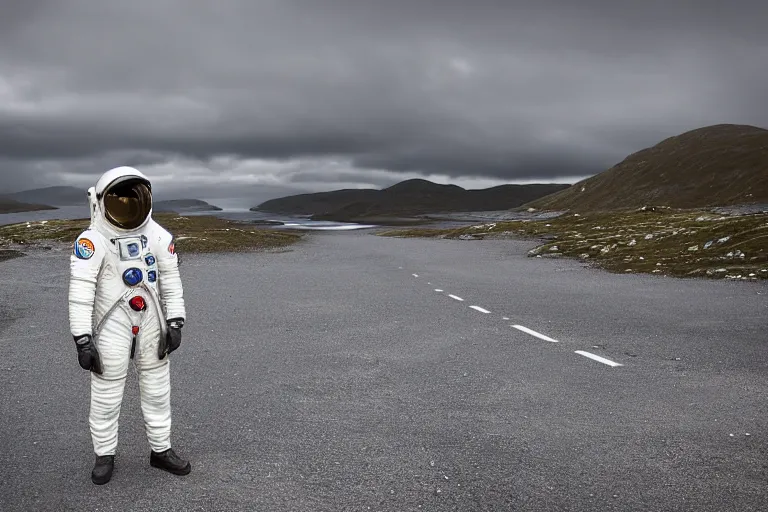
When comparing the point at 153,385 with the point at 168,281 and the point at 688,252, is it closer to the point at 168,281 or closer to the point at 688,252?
the point at 168,281

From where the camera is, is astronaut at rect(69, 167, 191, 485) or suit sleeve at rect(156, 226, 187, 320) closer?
astronaut at rect(69, 167, 191, 485)

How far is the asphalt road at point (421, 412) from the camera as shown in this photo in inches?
195

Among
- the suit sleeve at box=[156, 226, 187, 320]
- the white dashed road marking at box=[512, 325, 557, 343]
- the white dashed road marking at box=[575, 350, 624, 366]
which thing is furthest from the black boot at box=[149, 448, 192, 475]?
the white dashed road marking at box=[512, 325, 557, 343]

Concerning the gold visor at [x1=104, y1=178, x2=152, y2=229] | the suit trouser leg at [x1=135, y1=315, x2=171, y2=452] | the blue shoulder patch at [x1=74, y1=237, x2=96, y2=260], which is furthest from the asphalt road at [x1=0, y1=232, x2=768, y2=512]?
the gold visor at [x1=104, y1=178, x2=152, y2=229]

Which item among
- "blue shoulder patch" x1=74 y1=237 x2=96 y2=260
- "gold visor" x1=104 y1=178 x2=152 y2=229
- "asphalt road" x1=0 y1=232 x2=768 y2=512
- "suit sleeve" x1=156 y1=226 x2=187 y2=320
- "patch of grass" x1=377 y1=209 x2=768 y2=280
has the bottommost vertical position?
"asphalt road" x1=0 y1=232 x2=768 y2=512

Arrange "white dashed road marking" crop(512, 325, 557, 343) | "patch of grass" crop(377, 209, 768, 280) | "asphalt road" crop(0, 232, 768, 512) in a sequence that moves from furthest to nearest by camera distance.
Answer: "patch of grass" crop(377, 209, 768, 280) → "white dashed road marking" crop(512, 325, 557, 343) → "asphalt road" crop(0, 232, 768, 512)

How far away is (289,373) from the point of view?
874 cm

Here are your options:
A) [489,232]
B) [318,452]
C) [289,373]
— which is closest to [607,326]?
[289,373]

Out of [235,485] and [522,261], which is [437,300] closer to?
[235,485]

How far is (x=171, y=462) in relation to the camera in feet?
17.4

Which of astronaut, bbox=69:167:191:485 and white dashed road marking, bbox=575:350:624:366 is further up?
astronaut, bbox=69:167:191:485

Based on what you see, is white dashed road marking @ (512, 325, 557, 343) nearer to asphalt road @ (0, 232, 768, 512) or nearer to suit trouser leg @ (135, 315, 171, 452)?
asphalt road @ (0, 232, 768, 512)

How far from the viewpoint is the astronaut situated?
4.91 meters

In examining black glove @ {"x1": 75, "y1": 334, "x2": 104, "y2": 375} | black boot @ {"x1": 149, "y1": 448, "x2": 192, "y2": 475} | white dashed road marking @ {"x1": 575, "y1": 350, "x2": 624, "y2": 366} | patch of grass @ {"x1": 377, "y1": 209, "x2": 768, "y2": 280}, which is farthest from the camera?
patch of grass @ {"x1": 377, "y1": 209, "x2": 768, "y2": 280}
